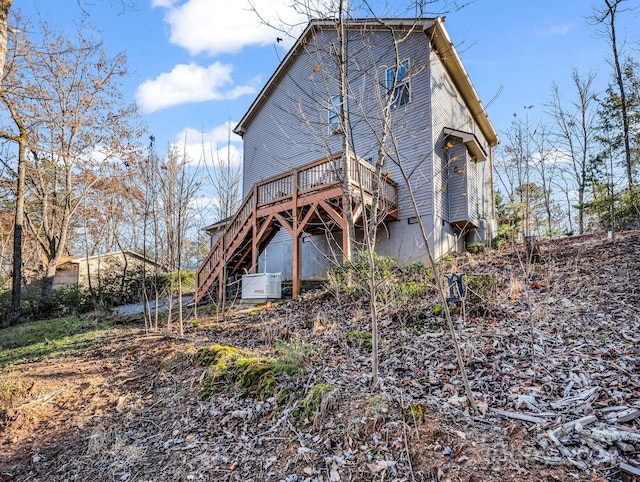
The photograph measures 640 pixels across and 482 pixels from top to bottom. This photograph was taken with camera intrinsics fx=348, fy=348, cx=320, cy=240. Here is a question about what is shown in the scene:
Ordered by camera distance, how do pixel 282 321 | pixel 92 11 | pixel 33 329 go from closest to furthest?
pixel 92 11, pixel 282 321, pixel 33 329

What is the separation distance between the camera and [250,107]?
15344 millimetres

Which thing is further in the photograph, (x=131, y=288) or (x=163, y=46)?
(x=131, y=288)

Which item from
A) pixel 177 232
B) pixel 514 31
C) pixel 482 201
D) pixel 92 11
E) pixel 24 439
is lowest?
pixel 24 439

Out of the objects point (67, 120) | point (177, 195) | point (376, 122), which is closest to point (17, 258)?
point (67, 120)

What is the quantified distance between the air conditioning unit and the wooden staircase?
1.38ft

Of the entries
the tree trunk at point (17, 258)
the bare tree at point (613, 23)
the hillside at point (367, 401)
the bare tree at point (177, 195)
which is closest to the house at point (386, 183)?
the bare tree at point (177, 195)

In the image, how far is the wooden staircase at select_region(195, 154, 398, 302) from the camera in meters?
8.85

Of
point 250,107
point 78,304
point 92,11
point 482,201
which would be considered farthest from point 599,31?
point 78,304

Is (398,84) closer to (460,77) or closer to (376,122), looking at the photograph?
(376,122)

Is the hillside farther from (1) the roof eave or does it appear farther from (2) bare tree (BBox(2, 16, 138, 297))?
(2) bare tree (BBox(2, 16, 138, 297))

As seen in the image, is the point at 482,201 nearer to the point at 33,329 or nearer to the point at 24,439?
the point at 24,439

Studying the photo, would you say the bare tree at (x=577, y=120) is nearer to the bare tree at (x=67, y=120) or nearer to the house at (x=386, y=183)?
the house at (x=386, y=183)

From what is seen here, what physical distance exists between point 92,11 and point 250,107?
10552mm

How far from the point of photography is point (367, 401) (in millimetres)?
3086
